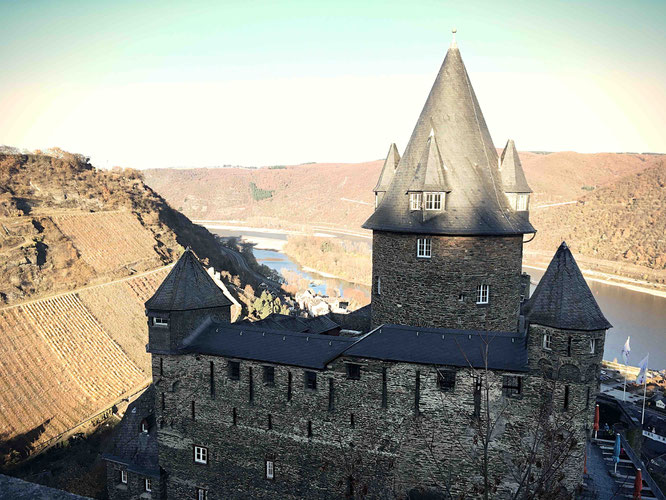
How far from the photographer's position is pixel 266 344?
1602 centimetres

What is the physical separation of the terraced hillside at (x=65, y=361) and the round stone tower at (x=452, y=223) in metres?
19.2

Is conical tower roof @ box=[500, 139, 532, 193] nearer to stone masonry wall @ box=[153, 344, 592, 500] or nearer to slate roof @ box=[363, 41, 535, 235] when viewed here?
slate roof @ box=[363, 41, 535, 235]

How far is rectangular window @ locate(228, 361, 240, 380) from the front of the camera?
1619 cm

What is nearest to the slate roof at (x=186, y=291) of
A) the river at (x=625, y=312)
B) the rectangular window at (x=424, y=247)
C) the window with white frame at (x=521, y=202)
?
the rectangular window at (x=424, y=247)

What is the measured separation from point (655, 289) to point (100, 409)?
8280 centimetres

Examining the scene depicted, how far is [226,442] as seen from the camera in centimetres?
1633

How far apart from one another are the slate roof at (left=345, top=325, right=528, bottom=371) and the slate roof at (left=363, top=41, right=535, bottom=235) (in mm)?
3204

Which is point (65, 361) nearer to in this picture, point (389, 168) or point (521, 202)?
point (389, 168)

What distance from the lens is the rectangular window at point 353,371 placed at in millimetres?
14819

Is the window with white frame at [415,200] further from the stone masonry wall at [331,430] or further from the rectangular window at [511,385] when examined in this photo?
the rectangular window at [511,385]

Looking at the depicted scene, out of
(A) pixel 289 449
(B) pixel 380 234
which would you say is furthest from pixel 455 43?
(A) pixel 289 449

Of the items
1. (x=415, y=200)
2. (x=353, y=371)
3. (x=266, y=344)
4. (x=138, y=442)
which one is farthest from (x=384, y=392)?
(x=138, y=442)

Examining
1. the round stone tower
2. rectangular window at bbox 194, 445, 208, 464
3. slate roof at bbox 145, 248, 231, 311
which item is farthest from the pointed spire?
rectangular window at bbox 194, 445, 208, 464

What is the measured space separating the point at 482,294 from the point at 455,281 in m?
0.97
